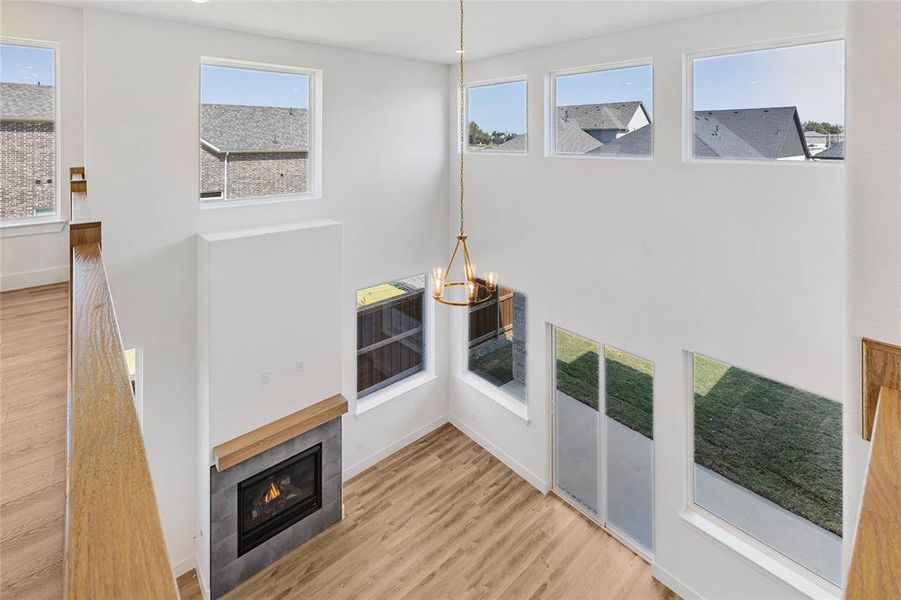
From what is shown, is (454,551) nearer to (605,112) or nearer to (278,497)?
(278,497)

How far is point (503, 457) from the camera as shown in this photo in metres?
6.84

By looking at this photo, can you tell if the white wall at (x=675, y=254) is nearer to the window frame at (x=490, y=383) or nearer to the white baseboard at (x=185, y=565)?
the window frame at (x=490, y=383)

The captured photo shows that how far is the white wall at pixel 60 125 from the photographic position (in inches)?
155

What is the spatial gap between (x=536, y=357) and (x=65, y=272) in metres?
4.94

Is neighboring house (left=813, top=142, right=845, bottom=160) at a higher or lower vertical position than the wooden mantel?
higher

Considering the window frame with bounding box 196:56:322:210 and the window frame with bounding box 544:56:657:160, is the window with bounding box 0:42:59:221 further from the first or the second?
the window frame with bounding box 544:56:657:160

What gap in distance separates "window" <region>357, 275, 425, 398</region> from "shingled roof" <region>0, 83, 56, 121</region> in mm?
3581

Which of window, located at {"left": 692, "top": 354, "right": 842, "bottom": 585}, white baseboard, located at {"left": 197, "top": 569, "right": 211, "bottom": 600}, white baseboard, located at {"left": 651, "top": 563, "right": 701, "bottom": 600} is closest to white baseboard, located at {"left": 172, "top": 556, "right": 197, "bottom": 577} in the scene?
white baseboard, located at {"left": 197, "top": 569, "right": 211, "bottom": 600}

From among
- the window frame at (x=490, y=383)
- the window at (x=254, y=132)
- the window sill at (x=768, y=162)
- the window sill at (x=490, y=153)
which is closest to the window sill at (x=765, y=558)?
the window frame at (x=490, y=383)

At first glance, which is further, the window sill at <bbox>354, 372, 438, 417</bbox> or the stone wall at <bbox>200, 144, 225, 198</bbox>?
the window sill at <bbox>354, 372, 438, 417</bbox>

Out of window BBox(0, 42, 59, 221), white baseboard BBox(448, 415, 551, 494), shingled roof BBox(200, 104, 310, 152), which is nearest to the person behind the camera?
window BBox(0, 42, 59, 221)

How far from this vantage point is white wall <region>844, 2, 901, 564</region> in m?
1.55

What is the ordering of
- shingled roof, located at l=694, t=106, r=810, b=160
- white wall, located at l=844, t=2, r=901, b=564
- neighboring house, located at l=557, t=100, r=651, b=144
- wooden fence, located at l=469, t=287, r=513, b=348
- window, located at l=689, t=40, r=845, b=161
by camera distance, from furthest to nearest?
wooden fence, located at l=469, t=287, r=513, b=348, neighboring house, located at l=557, t=100, r=651, b=144, shingled roof, located at l=694, t=106, r=810, b=160, window, located at l=689, t=40, r=845, b=161, white wall, located at l=844, t=2, r=901, b=564

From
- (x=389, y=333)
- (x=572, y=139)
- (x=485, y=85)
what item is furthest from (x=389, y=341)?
(x=485, y=85)
